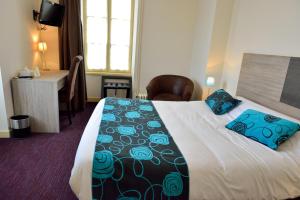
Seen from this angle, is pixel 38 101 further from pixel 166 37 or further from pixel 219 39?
pixel 219 39

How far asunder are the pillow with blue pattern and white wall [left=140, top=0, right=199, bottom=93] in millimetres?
1687

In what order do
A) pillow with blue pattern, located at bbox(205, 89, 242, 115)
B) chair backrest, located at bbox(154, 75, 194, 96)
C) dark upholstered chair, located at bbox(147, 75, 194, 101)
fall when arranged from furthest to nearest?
chair backrest, located at bbox(154, 75, 194, 96) → dark upholstered chair, located at bbox(147, 75, 194, 101) → pillow with blue pattern, located at bbox(205, 89, 242, 115)

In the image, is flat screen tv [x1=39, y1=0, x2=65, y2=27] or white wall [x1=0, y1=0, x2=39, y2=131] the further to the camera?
flat screen tv [x1=39, y1=0, x2=65, y2=27]

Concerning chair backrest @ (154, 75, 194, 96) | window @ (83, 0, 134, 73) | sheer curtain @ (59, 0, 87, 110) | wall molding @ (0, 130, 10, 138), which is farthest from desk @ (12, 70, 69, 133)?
chair backrest @ (154, 75, 194, 96)

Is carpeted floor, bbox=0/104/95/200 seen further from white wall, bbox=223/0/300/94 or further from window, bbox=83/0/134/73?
white wall, bbox=223/0/300/94

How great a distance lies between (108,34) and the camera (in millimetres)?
4188

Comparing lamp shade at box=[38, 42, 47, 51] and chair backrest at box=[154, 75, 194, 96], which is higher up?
lamp shade at box=[38, 42, 47, 51]

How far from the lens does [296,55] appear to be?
1999mm

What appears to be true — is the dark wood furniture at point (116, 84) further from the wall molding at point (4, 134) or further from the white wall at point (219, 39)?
the wall molding at point (4, 134)

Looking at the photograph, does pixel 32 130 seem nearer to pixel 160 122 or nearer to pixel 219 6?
pixel 160 122

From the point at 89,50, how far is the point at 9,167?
2.72 m

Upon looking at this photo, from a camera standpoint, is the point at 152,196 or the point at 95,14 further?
the point at 95,14

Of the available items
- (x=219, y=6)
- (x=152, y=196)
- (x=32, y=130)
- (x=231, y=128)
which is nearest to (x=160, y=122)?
(x=231, y=128)

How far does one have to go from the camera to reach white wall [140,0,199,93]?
3762 millimetres
